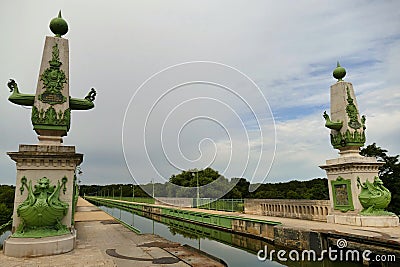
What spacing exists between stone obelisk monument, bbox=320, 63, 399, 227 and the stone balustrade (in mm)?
736

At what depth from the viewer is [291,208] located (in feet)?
51.3

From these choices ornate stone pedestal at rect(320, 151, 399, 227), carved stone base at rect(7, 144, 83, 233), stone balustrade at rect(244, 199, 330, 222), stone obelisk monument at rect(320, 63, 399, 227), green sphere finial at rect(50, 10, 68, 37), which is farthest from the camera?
stone balustrade at rect(244, 199, 330, 222)

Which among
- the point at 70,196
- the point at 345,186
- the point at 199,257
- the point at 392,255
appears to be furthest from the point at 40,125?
the point at 345,186

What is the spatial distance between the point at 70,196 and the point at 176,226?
1344cm

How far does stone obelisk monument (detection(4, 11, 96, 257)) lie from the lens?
25.2 ft

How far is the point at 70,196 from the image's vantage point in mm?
8586

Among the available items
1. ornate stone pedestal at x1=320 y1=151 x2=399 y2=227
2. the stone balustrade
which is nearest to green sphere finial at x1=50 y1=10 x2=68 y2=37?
ornate stone pedestal at x1=320 y1=151 x2=399 y2=227

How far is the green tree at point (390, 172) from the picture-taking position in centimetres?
1728

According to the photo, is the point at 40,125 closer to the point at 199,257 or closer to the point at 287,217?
the point at 199,257

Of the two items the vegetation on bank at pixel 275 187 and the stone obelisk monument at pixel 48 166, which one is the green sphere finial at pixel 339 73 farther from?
the stone obelisk monument at pixel 48 166

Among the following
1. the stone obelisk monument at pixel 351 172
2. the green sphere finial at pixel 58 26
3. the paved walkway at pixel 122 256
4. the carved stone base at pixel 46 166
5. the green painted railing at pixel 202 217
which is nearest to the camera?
the paved walkway at pixel 122 256

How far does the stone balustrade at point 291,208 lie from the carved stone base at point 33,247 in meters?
11.2

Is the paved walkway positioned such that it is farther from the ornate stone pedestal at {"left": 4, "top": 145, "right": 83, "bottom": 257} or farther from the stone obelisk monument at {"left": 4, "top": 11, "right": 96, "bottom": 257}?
the stone obelisk monument at {"left": 4, "top": 11, "right": 96, "bottom": 257}

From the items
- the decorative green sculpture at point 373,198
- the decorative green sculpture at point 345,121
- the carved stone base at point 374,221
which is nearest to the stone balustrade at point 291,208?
the carved stone base at point 374,221
